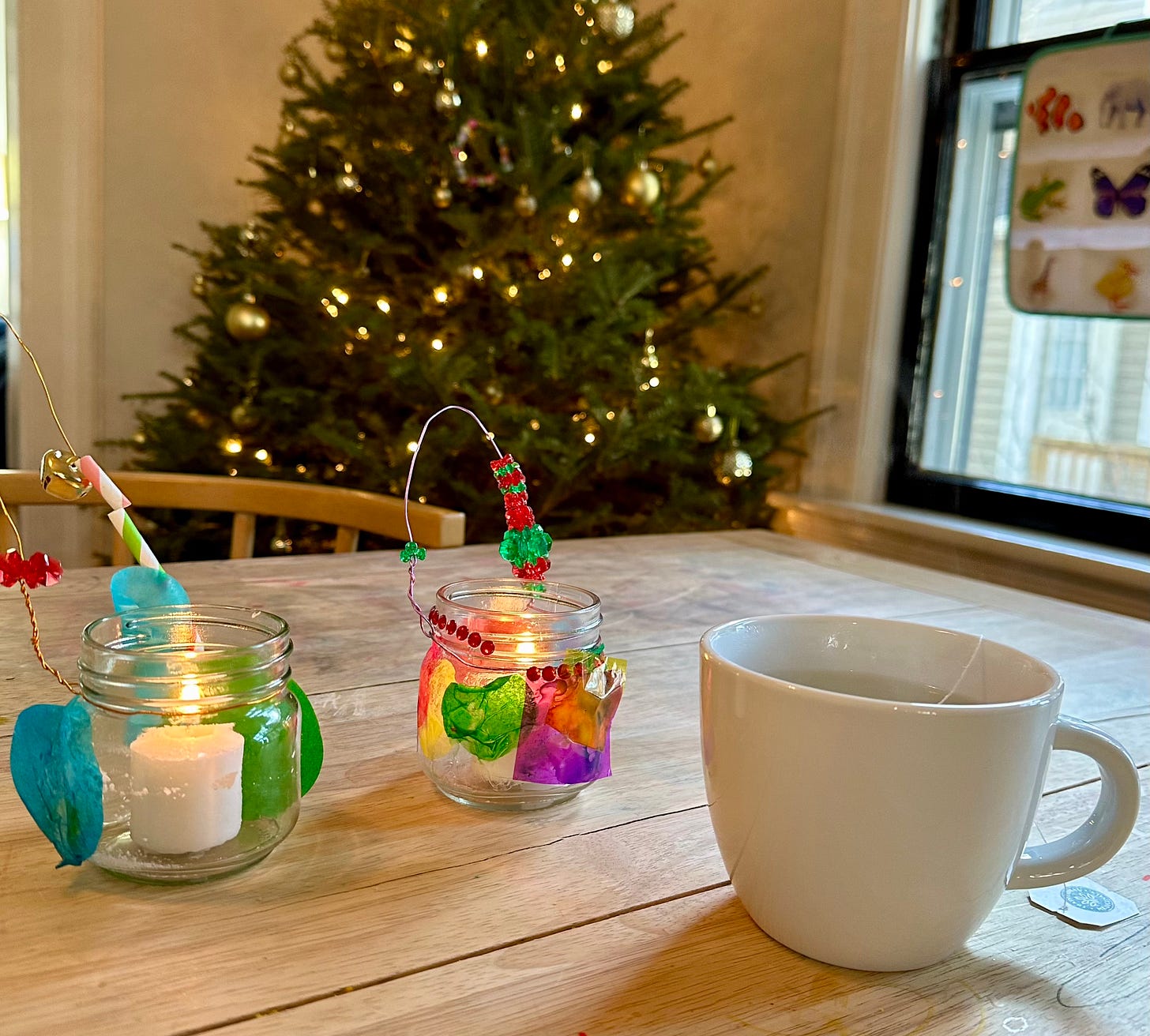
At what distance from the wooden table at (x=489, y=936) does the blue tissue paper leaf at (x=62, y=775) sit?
1.0 inches

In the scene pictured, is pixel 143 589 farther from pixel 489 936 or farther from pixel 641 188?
pixel 641 188

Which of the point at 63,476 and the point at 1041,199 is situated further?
the point at 1041,199

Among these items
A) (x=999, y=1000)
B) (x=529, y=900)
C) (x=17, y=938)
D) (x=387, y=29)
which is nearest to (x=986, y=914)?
(x=999, y=1000)

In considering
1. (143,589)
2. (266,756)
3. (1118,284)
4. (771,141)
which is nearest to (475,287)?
(771,141)

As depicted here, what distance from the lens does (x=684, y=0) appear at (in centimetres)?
276

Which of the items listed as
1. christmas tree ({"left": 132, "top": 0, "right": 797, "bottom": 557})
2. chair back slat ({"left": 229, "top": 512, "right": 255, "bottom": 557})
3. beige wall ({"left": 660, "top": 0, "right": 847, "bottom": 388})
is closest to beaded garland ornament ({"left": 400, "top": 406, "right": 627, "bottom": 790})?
chair back slat ({"left": 229, "top": 512, "right": 255, "bottom": 557})

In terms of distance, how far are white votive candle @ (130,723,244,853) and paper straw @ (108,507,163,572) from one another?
0.11m

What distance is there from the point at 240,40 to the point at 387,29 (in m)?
0.90

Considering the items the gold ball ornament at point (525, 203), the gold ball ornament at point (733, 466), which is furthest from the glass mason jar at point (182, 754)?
the gold ball ornament at point (733, 466)

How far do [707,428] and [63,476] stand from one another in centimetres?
A: 176

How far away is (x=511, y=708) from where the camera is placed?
0.47 meters

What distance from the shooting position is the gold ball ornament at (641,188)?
6.93 ft

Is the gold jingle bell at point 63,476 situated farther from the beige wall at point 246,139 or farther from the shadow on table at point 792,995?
the beige wall at point 246,139

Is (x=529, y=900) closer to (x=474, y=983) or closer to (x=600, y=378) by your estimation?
(x=474, y=983)
